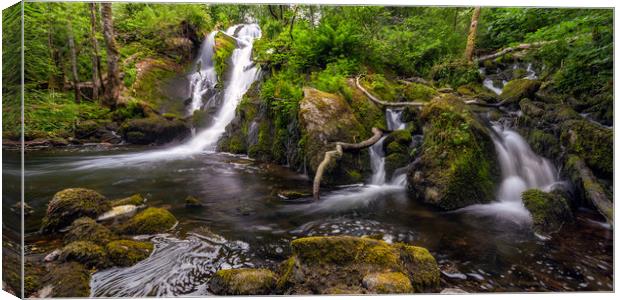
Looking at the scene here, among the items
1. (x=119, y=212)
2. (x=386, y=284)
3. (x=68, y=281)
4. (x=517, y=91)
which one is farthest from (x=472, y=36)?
(x=68, y=281)

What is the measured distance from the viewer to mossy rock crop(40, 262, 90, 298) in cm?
216

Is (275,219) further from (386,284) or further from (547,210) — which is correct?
(547,210)

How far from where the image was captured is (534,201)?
2.86 meters

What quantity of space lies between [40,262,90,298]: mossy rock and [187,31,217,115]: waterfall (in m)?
2.09

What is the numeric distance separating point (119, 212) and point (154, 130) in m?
1.10

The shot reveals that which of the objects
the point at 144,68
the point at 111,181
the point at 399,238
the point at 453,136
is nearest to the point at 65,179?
the point at 111,181

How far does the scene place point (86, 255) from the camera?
2291mm

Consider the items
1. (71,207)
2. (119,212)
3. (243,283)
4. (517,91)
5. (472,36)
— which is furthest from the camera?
(517,91)

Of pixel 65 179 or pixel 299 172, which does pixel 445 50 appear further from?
pixel 65 179

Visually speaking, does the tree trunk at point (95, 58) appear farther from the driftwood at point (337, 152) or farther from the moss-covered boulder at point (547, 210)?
the moss-covered boulder at point (547, 210)

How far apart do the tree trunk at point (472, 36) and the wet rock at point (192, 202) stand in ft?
10.2

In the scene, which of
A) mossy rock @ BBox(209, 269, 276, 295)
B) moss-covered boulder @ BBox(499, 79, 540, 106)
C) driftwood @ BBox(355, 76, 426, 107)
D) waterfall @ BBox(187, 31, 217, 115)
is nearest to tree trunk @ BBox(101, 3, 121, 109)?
waterfall @ BBox(187, 31, 217, 115)

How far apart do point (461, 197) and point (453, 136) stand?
0.70m

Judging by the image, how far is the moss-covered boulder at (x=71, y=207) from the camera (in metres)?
2.54
